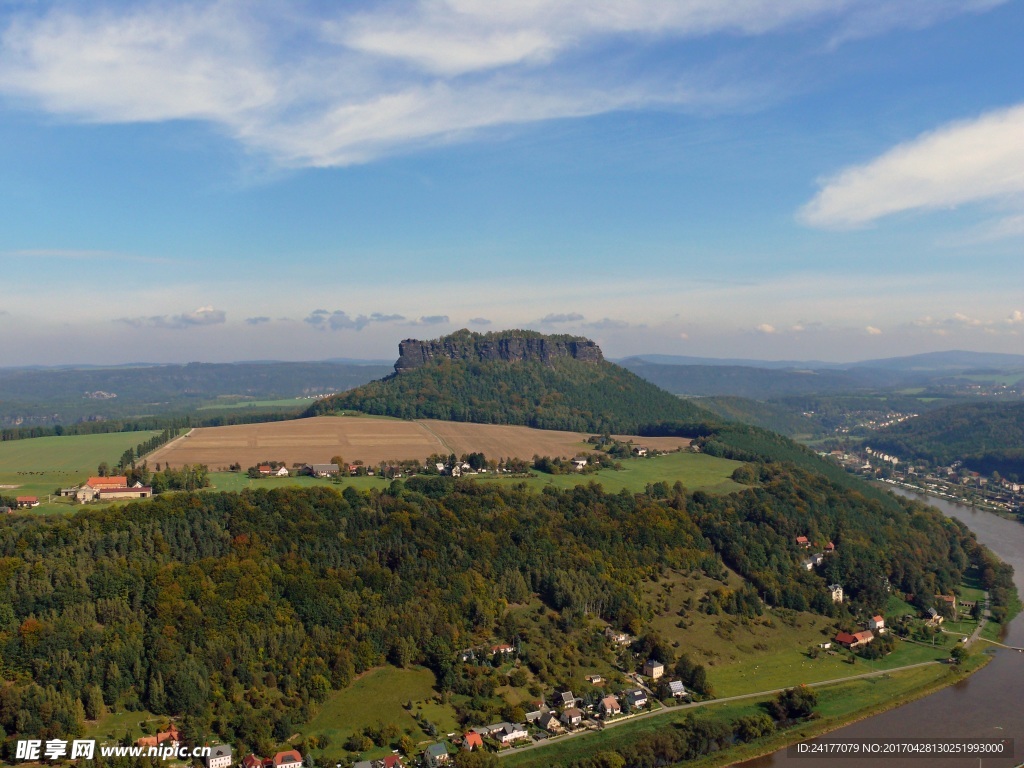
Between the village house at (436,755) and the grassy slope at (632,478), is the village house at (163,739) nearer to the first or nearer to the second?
the village house at (436,755)

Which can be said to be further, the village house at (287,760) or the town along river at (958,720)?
the town along river at (958,720)

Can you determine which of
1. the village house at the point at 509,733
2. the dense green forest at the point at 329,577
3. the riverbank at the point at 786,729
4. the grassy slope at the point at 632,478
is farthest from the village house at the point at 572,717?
the grassy slope at the point at 632,478

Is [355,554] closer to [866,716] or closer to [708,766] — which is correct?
[708,766]

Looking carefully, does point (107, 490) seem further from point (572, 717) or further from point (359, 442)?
point (572, 717)

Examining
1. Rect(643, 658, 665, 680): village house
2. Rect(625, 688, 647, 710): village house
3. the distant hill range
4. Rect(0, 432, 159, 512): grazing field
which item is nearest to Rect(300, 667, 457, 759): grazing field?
Rect(625, 688, 647, 710): village house

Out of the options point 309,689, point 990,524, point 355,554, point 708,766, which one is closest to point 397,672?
point 309,689

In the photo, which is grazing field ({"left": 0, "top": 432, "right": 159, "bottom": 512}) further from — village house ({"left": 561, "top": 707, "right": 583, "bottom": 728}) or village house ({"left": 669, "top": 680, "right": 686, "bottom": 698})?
village house ({"left": 669, "top": 680, "right": 686, "bottom": 698})

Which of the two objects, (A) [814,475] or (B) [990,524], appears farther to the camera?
(B) [990,524]
